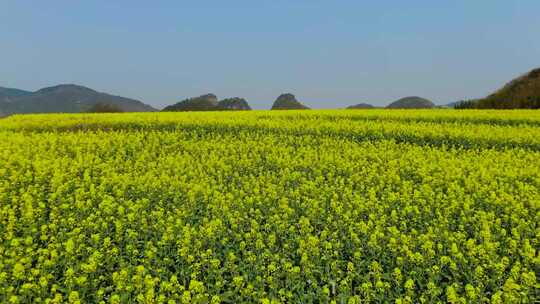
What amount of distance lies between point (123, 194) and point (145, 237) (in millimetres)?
2873

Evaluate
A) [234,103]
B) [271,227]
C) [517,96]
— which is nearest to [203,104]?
[234,103]

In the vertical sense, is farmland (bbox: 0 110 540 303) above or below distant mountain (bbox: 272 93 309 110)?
below

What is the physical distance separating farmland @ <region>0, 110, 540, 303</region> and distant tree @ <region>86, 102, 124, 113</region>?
2472 cm

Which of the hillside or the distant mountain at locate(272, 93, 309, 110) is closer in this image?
the hillside

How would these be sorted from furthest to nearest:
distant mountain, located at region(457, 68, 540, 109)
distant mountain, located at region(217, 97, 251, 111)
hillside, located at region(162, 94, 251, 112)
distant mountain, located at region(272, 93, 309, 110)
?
distant mountain, located at region(217, 97, 251, 111), distant mountain, located at region(272, 93, 309, 110), hillside, located at region(162, 94, 251, 112), distant mountain, located at region(457, 68, 540, 109)

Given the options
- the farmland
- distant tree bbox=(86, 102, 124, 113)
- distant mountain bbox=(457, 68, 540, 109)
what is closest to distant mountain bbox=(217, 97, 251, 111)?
distant tree bbox=(86, 102, 124, 113)

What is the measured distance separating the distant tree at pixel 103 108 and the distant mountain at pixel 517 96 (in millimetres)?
30673

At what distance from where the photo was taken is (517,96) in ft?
135

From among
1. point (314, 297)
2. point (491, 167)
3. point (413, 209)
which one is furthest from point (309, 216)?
point (491, 167)

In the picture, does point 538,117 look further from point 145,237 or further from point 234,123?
point 145,237

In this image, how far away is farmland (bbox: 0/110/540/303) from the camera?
5941mm

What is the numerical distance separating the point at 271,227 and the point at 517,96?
40.3m

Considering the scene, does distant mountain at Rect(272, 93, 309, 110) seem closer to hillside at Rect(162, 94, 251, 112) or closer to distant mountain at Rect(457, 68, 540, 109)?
hillside at Rect(162, 94, 251, 112)

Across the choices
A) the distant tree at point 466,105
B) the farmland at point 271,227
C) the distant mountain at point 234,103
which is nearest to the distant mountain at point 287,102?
the distant mountain at point 234,103
